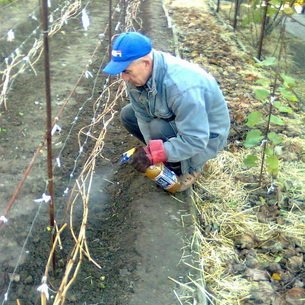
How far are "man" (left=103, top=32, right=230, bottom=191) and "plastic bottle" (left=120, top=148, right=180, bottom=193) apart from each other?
70 mm

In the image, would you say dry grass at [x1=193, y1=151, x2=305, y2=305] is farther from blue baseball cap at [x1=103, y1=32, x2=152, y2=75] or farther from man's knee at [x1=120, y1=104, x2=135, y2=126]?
blue baseball cap at [x1=103, y1=32, x2=152, y2=75]

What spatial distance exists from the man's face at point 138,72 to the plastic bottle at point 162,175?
0.54 metres

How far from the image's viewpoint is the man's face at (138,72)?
115 inches

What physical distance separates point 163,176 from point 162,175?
1 cm

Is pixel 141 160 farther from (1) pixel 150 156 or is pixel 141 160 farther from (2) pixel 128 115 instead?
(2) pixel 128 115

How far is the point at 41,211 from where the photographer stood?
3475 millimetres

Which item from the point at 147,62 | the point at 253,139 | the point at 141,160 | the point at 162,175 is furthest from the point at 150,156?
the point at 253,139

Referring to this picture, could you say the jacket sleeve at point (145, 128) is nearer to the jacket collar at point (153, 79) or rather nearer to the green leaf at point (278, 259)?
the jacket collar at point (153, 79)

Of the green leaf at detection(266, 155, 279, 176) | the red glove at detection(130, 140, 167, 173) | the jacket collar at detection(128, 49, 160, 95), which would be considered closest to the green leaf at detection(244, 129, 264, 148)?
the green leaf at detection(266, 155, 279, 176)

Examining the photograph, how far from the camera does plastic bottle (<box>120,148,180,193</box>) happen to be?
327cm

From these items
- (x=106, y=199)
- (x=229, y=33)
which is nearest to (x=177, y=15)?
(x=229, y=33)

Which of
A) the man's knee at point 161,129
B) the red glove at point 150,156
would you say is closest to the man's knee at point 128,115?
the man's knee at point 161,129

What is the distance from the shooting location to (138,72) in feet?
9.70

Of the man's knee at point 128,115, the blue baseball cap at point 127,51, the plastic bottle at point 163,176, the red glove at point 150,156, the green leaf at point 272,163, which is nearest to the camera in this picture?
the blue baseball cap at point 127,51
